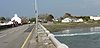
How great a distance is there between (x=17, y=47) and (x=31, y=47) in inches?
44.9

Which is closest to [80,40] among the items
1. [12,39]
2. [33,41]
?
[12,39]

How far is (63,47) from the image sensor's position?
508 inches

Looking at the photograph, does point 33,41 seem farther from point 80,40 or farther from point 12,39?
point 80,40

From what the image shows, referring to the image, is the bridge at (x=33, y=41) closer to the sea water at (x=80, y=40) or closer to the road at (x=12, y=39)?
the road at (x=12, y=39)

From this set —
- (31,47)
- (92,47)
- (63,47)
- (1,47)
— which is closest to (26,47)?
(31,47)

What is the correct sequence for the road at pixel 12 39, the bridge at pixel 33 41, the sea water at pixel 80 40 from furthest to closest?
1. the sea water at pixel 80 40
2. the road at pixel 12 39
3. the bridge at pixel 33 41

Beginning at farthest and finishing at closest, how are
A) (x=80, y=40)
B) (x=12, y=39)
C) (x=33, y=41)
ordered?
(x=80, y=40) < (x=12, y=39) < (x=33, y=41)

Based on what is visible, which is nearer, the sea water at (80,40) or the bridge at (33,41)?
the bridge at (33,41)

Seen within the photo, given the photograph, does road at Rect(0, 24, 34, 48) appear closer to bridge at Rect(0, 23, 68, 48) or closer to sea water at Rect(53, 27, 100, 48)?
bridge at Rect(0, 23, 68, 48)

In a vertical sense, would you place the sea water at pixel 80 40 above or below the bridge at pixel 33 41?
below

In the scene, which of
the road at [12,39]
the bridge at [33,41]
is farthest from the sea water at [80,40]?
the road at [12,39]

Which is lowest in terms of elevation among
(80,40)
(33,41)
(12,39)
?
(80,40)

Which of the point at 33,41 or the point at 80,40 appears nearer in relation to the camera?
the point at 33,41

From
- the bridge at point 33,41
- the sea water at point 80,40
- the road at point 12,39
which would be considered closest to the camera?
the bridge at point 33,41
